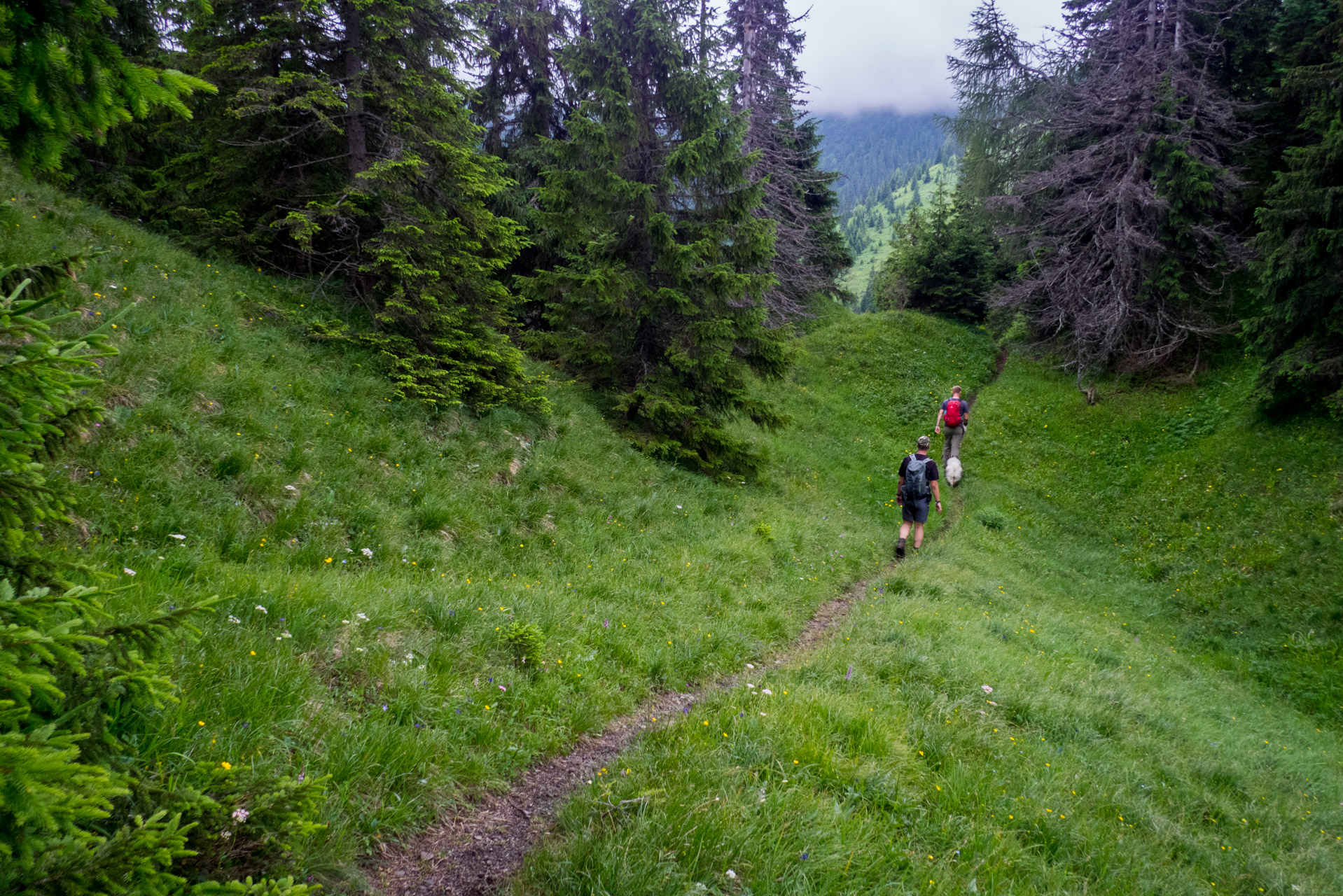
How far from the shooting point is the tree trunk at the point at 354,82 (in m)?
11.4

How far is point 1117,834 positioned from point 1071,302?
2114 cm

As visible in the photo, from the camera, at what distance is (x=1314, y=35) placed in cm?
1619

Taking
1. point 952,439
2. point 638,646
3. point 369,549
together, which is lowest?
point 638,646

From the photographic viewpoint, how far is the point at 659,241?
12672 millimetres

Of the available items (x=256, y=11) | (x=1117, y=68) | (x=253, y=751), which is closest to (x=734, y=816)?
(x=253, y=751)

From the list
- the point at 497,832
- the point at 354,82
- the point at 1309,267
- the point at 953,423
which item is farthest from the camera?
the point at 953,423

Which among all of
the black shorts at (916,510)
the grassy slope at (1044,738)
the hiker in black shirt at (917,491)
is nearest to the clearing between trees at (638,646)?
the grassy slope at (1044,738)

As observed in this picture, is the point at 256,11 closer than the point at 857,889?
No

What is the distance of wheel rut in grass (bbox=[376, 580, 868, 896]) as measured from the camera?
331 cm

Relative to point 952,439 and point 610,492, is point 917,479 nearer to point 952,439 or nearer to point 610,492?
point 610,492

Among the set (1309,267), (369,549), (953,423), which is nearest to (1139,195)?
(1309,267)

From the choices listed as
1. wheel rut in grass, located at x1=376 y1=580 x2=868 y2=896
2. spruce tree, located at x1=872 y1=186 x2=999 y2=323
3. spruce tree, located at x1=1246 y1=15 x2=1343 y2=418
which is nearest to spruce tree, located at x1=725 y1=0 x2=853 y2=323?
spruce tree, located at x1=872 y1=186 x2=999 y2=323

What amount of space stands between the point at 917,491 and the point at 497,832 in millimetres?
11077

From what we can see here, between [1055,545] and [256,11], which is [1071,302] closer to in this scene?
[1055,545]
